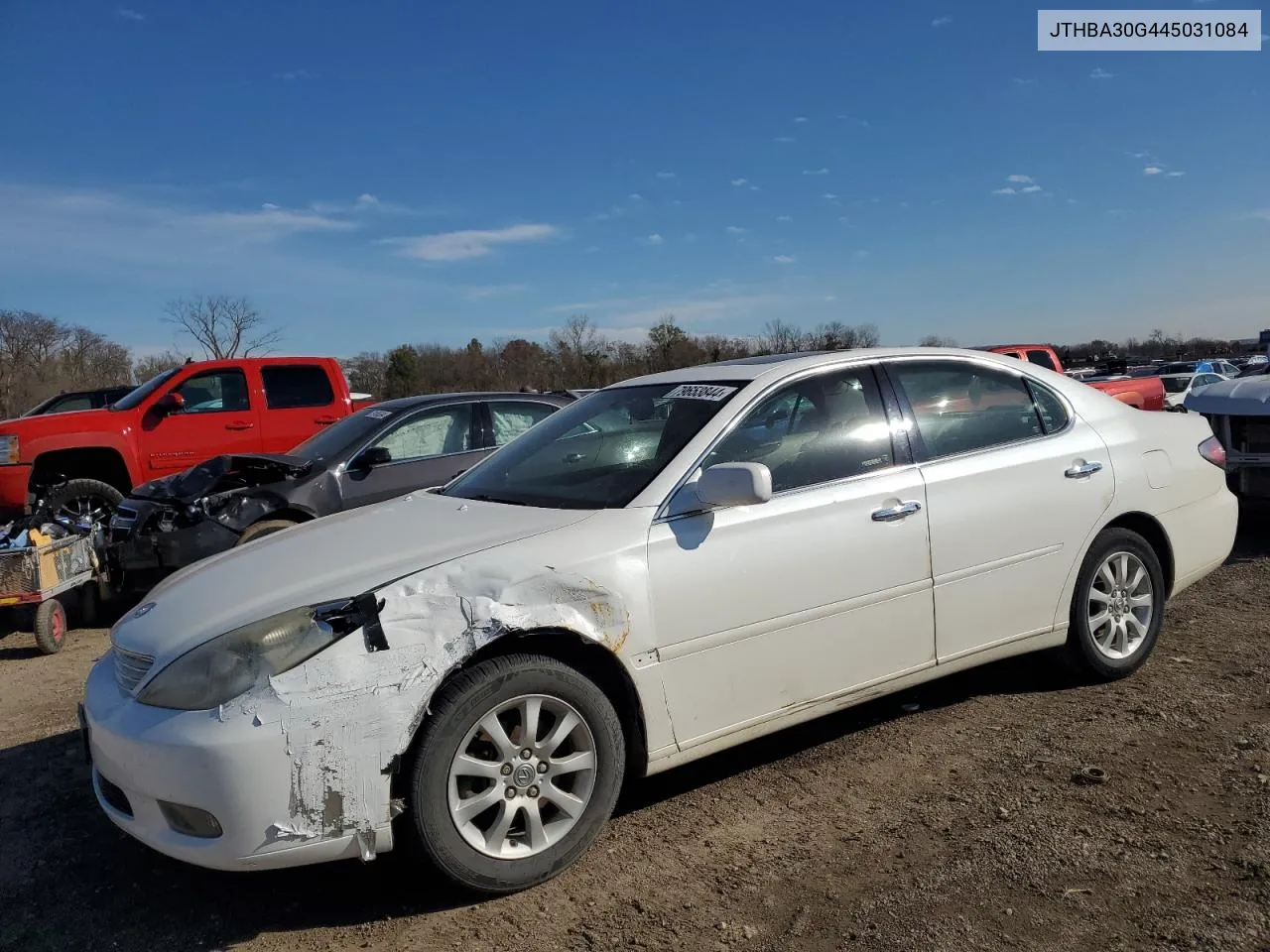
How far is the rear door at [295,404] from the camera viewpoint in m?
9.78

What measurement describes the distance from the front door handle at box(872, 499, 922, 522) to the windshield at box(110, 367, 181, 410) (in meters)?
8.34

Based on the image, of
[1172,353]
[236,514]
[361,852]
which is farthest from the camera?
[1172,353]

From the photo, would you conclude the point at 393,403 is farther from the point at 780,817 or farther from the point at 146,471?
the point at 780,817

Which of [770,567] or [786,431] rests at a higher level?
[786,431]

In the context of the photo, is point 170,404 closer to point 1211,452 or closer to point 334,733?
point 334,733

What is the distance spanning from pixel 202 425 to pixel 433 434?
11.4 feet

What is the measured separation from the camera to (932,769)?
3.59 metres

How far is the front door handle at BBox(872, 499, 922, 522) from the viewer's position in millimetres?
3549

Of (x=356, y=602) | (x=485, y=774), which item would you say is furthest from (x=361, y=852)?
(x=356, y=602)

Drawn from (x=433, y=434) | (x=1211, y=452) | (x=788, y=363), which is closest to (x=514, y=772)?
(x=788, y=363)

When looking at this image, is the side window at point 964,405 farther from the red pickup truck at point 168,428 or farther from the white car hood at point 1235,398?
the red pickup truck at point 168,428

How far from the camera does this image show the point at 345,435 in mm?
7281

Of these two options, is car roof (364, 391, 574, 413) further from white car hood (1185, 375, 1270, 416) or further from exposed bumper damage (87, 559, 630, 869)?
white car hood (1185, 375, 1270, 416)

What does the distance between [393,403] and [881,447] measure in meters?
4.93
